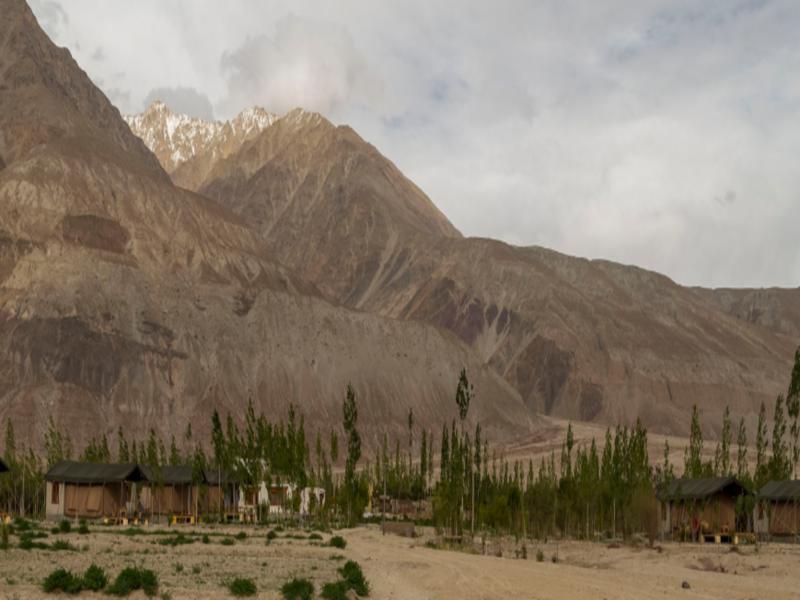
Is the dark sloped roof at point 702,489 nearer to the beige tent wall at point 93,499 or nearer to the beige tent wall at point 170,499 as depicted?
the beige tent wall at point 170,499

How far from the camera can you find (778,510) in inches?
2758

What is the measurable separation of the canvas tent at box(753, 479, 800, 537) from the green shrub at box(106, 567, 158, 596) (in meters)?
45.2

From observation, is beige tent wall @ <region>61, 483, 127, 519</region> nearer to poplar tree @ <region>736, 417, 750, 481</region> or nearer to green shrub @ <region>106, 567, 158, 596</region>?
poplar tree @ <region>736, 417, 750, 481</region>

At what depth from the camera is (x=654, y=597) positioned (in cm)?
3531

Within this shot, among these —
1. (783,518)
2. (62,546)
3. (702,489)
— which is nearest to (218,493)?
(702,489)

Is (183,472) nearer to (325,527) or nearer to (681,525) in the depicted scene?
(325,527)

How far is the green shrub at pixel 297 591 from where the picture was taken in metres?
32.3

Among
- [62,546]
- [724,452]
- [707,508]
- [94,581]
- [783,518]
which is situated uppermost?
[724,452]

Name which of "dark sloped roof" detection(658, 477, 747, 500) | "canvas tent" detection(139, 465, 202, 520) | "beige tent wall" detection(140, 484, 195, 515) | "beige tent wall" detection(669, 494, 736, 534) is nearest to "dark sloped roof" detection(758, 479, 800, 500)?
"dark sloped roof" detection(658, 477, 747, 500)

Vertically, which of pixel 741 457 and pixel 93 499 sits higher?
pixel 741 457

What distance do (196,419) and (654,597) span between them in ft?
487

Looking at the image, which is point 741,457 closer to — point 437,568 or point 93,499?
point 93,499

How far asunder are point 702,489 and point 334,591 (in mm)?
45515

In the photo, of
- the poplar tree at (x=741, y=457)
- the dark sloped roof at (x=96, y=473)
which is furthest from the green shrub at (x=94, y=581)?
the poplar tree at (x=741, y=457)
